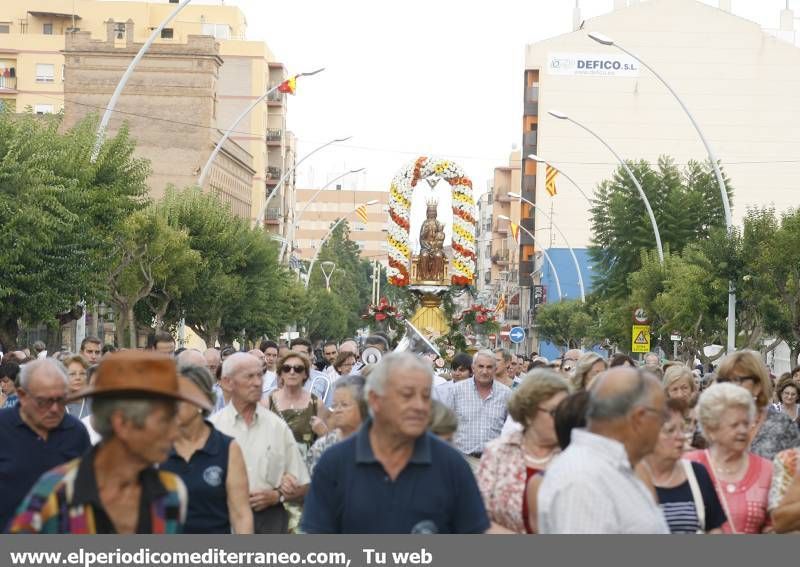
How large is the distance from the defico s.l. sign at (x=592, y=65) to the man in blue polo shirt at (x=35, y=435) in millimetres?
92142

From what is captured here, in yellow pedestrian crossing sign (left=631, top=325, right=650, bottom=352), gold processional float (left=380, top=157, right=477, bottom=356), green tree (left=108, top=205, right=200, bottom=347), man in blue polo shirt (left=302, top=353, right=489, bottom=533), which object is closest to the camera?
man in blue polo shirt (left=302, top=353, right=489, bottom=533)

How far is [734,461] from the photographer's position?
27.0 ft

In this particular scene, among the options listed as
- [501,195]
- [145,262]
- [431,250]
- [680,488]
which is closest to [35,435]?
[680,488]

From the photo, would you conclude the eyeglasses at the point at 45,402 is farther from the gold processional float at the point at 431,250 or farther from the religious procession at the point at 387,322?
the gold processional float at the point at 431,250

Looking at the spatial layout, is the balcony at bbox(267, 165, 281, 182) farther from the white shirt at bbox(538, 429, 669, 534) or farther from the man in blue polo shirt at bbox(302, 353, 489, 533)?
the white shirt at bbox(538, 429, 669, 534)

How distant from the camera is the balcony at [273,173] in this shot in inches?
4572

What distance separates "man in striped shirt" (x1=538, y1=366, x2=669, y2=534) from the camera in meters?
5.57

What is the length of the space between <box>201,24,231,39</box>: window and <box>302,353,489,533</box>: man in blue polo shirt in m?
101

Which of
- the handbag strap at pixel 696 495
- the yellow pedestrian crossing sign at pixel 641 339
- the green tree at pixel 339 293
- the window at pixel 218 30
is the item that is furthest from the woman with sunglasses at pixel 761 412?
the window at pixel 218 30

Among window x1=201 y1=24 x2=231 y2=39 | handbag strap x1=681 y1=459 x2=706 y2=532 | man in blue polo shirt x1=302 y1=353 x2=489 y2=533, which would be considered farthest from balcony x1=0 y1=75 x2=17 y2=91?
man in blue polo shirt x1=302 y1=353 x2=489 y2=533

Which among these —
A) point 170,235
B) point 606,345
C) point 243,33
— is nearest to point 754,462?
point 170,235

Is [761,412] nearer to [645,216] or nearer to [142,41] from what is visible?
[645,216]

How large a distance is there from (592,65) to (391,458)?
97566 millimetres

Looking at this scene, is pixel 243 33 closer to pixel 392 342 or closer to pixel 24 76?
pixel 24 76
